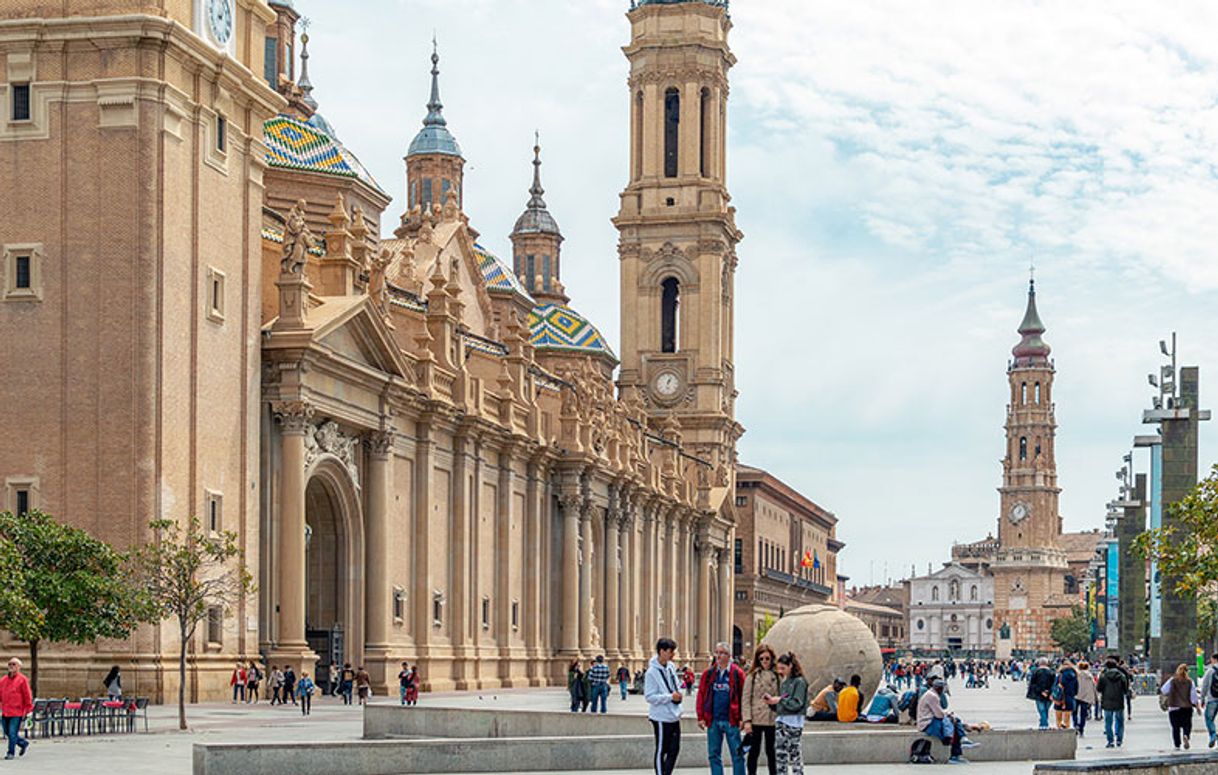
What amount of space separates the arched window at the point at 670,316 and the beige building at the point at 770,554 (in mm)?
23262

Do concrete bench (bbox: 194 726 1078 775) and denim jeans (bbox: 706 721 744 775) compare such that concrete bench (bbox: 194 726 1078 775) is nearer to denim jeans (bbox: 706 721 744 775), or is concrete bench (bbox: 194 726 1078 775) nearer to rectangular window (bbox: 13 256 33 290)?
denim jeans (bbox: 706 721 744 775)

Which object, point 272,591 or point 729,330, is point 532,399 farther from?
point 729,330

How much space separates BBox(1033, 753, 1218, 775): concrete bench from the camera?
58.4ft

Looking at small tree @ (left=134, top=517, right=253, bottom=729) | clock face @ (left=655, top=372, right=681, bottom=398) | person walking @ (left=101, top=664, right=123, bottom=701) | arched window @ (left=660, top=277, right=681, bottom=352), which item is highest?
arched window @ (left=660, top=277, right=681, bottom=352)

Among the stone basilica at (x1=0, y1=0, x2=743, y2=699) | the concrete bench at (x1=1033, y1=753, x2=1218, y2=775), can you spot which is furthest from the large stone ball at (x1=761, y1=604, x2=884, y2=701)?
the stone basilica at (x1=0, y1=0, x2=743, y2=699)

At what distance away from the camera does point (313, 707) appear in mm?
44938

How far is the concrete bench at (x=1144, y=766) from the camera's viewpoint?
58.4 ft

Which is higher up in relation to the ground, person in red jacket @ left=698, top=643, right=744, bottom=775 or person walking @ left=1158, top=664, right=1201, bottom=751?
person in red jacket @ left=698, top=643, right=744, bottom=775

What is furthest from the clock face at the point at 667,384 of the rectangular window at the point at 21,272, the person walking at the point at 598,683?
the rectangular window at the point at 21,272

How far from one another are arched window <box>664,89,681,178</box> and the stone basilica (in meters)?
20.9

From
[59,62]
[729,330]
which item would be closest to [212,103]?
[59,62]

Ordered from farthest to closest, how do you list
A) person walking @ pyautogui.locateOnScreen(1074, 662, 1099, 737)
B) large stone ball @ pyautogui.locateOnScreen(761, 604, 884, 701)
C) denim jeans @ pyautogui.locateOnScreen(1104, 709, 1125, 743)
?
person walking @ pyautogui.locateOnScreen(1074, 662, 1099, 737)
large stone ball @ pyautogui.locateOnScreen(761, 604, 884, 701)
denim jeans @ pyautogui.locateOnScreen(1104, 709, 1125, 743)

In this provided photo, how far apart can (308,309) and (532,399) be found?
2145 cm

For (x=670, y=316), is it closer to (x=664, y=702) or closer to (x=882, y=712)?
(x=882, y=712)
